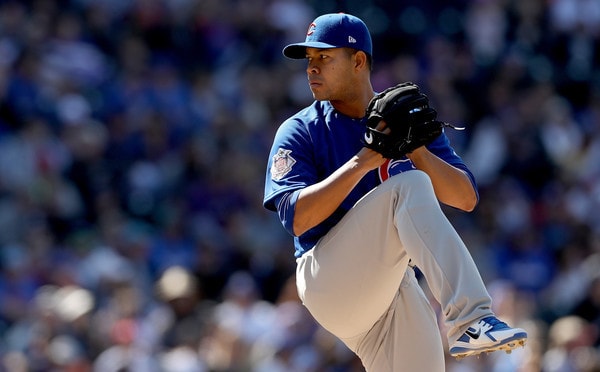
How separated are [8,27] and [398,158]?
760 centimetres

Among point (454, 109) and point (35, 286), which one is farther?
point (454, 109)

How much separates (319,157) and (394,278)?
68 centimetres

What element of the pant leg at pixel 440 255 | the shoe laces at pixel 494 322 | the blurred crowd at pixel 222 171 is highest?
the pant leg at pixel 440 255

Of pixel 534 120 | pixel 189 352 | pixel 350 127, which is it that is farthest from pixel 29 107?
pixel 350 127

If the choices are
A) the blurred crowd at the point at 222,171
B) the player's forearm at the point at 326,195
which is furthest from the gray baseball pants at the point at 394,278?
the blurred crowd at the point at 222,171

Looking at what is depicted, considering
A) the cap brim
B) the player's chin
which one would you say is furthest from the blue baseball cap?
the player's chin

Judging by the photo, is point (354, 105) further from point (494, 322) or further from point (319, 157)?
point (494, 322)

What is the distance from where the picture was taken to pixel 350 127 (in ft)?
17.8

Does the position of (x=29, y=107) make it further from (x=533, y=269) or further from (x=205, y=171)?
(x=533, y=269)

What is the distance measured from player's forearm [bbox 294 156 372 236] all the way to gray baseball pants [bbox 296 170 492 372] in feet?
0.38

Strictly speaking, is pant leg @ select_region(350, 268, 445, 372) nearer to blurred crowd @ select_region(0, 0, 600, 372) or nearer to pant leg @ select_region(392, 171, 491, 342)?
pant leg @ select_region(392, 171, 491, 342)

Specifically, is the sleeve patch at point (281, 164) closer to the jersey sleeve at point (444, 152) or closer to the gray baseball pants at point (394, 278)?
the gray baseball pants at point (394, 278)

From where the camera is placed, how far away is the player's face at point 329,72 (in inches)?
211

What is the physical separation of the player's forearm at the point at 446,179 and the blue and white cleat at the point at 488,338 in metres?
0.74
